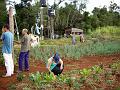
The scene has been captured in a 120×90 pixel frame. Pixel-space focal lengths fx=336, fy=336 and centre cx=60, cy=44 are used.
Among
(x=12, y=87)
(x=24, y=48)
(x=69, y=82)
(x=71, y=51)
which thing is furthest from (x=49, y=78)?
(x=71, y=51)

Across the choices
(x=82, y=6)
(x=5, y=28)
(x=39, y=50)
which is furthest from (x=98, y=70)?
(x=82, y=6)

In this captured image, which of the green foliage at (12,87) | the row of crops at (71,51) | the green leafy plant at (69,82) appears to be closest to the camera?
the green leafy plant at (69,82)

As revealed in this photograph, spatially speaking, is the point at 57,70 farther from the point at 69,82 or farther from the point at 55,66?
the point at 69,82

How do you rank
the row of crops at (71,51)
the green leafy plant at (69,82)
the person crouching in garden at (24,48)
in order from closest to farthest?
the green leafy plant at (69,82) → the person crouching in garden at (24,48) → the row of crops at (71,51)

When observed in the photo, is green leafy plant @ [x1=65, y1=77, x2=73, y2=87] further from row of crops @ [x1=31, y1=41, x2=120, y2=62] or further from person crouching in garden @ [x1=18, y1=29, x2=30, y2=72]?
row of crops @ [x1=31, y1=41, x2=120, y2=62]

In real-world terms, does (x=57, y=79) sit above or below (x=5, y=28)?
below

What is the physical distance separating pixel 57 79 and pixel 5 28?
2719 millimetres

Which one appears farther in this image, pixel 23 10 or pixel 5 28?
pixel 23 10

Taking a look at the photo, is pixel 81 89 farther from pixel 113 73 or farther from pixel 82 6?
pixel 82 6

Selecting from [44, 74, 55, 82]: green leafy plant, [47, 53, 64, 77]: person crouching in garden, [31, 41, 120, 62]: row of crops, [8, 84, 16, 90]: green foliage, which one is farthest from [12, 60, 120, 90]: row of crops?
[31, 41, 120, 62]: row of crops

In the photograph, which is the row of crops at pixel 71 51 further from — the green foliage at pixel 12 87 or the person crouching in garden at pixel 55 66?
the green foliage at pixel 12 87

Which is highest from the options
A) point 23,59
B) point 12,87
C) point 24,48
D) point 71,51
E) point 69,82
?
point 24,48

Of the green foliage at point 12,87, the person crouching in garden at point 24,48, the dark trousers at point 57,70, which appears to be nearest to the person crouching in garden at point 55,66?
the dark trousers at point 57,70

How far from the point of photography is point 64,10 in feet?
172
